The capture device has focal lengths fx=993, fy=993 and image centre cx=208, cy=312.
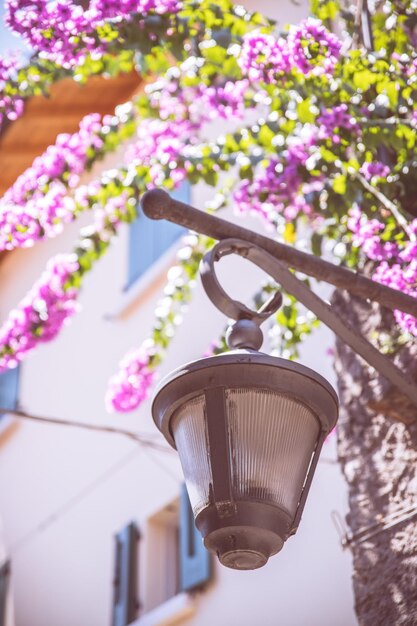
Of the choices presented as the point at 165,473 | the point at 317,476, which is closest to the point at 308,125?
the point at 317,476

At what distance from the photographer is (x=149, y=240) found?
768 cm

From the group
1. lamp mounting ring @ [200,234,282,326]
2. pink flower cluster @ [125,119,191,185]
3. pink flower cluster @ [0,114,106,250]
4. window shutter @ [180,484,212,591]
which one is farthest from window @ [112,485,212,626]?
lamp mounting ring @ [200,234,282,326]

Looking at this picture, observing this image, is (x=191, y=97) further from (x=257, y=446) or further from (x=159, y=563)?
(x=257, y=446)

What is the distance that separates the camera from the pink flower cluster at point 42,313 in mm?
4645

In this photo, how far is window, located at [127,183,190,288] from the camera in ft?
24.2

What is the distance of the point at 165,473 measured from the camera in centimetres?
602

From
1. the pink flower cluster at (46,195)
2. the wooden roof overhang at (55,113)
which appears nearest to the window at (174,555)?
the pink flower cluster at (46,195)

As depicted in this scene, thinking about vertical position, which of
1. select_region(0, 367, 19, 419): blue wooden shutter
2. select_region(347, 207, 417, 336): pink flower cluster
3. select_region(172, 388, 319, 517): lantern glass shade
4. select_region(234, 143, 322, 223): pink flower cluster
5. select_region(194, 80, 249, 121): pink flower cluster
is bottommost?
select_region(172, 388, 319, 517): lantern glass shade

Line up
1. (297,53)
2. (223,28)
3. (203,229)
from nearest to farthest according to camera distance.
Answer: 1. (203,229)
2. (297,53)
3. (223,28)

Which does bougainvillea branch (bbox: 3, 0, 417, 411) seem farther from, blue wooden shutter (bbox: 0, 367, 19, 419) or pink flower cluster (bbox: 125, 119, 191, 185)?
blue wooden shutter (bbox: 0, 367, 19, 419)

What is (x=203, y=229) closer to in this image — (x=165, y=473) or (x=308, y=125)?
(x=308, y=125)

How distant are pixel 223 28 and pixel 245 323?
5.41ft

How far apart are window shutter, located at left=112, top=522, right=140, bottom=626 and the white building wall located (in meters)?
0.06

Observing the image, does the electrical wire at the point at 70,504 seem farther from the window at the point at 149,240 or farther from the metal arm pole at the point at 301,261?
the metal arm pole at the point at 301,261
